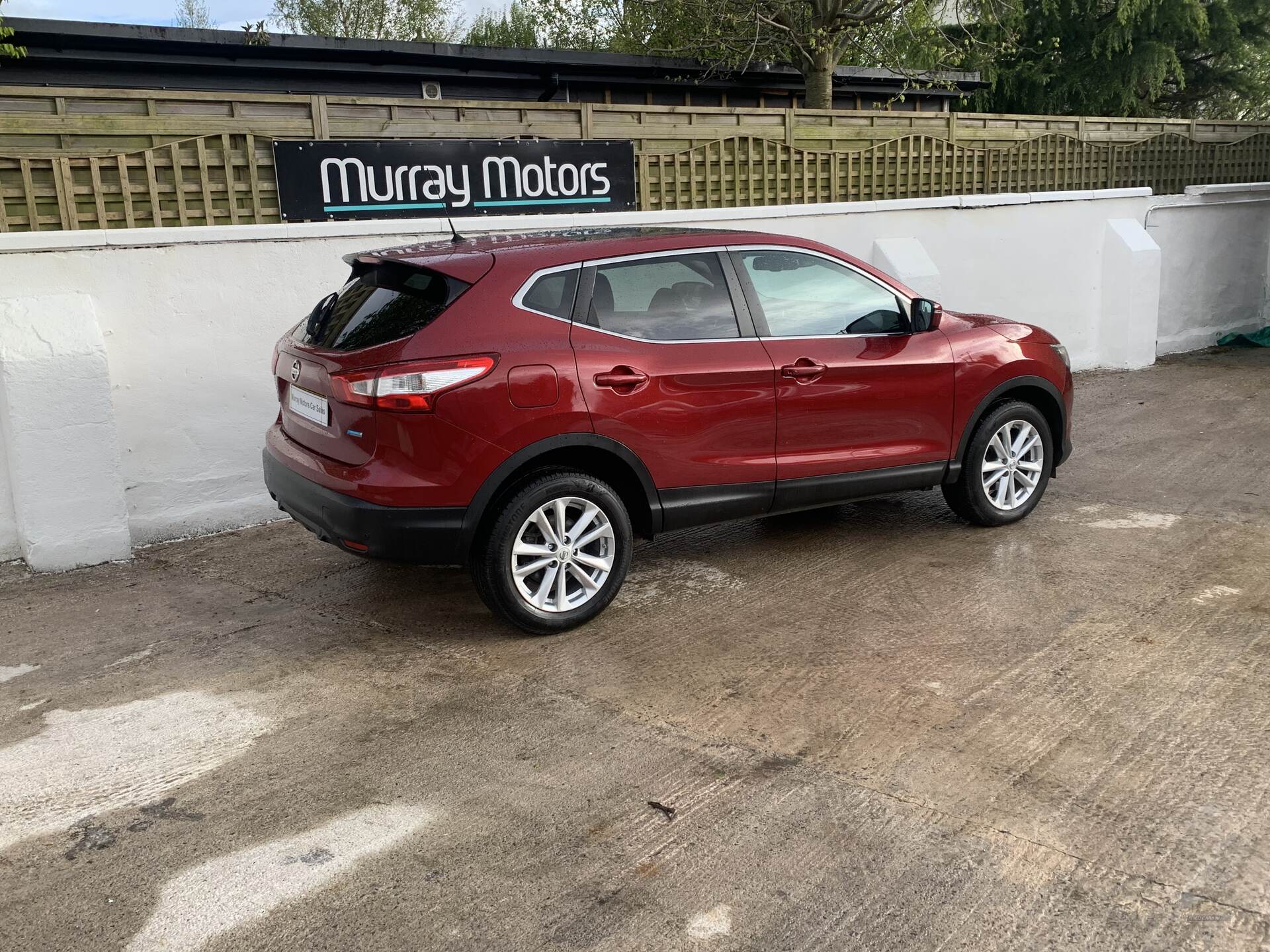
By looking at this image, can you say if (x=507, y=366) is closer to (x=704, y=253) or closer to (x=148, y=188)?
(x=704, y=253)

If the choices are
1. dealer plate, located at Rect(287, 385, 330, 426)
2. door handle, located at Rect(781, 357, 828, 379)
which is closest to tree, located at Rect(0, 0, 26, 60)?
dealer plate, located at Rect(287, 385, 330, 426)

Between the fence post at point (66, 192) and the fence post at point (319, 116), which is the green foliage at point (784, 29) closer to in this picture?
the fence post at point (319, 116)

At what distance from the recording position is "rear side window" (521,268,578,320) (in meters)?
4.75

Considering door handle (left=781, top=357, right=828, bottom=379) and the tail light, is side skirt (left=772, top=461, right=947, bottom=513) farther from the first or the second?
the tail light

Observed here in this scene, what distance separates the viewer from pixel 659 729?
13.0 ft

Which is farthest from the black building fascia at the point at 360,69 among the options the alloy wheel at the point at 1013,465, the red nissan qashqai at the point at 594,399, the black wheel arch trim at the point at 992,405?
the alloy wheel at the point at 1013,465

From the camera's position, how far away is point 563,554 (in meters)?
4.80

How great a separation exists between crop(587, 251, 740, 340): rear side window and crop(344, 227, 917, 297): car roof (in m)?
0.08

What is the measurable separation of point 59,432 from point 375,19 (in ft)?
111

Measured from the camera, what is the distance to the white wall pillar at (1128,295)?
11.6 meters

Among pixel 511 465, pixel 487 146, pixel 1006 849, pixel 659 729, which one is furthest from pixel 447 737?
pixel 487 146

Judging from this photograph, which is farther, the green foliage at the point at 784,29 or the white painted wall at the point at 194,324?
the green foliage at the point at 784,29

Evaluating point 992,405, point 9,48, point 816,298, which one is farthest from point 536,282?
point 9,48

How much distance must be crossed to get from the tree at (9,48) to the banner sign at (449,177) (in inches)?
210
